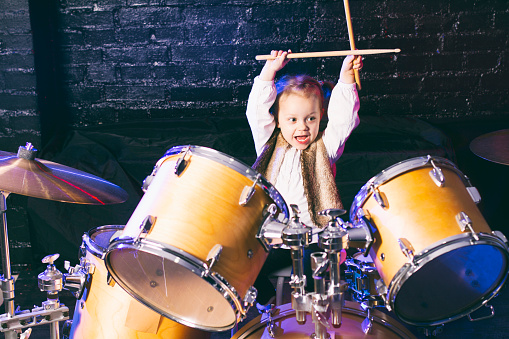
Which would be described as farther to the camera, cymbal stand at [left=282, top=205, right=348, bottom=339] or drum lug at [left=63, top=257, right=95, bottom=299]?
drum lug at [left=63, top=257, right=95, bottom=299]

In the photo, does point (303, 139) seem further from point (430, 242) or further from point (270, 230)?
point (430, 242)

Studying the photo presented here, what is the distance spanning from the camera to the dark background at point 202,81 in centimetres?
257

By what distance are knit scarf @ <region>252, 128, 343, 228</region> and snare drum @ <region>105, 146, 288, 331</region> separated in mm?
519

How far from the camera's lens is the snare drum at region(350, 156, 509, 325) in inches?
51.3

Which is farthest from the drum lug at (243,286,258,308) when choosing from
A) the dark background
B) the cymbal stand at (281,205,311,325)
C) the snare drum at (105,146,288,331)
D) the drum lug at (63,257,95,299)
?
the dark background

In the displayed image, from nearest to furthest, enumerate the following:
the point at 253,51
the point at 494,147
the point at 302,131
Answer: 1. the point at 494,147
2. the point at 302,131
3. the point at 253,51

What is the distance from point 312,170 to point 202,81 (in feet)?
3.82

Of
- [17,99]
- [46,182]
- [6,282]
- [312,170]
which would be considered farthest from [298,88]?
[17,99]

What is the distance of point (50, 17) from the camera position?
9.35 ft

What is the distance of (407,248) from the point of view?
50.9 inches

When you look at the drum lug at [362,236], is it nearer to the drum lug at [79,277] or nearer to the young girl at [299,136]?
the young girl at [299,136]

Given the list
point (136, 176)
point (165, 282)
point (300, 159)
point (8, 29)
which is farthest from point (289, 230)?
point (8, 29)

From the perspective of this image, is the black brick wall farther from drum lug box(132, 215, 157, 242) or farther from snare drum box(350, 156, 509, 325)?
drum lug box(132, 215, 157, 242)

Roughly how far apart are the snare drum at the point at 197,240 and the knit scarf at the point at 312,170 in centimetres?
52
